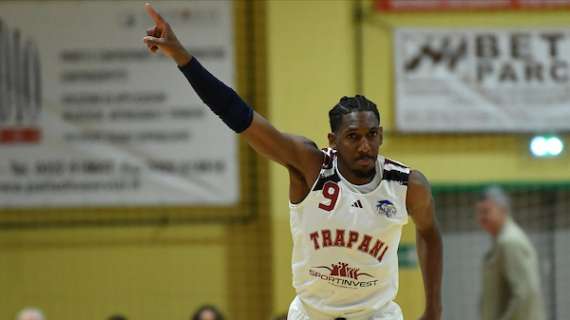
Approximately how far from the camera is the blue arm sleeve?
4152 millimetres

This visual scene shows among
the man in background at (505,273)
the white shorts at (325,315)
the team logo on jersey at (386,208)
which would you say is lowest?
the man in background at (505,273)

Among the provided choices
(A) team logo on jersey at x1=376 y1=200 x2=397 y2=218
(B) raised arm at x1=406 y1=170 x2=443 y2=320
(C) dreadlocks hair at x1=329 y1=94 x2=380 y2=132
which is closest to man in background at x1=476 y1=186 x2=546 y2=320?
(B) raised arm at x1=406 y1=170 x2=443 y2=320

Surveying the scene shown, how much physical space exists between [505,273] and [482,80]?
7.90ft

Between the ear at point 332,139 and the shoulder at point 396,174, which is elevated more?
the ear at point 332,139

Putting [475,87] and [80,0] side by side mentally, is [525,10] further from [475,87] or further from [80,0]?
[80,0]

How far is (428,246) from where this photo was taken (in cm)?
463

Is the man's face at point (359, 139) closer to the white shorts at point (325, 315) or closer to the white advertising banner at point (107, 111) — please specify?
the white shorts at point (325, 315)

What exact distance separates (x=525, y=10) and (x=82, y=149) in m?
4.48

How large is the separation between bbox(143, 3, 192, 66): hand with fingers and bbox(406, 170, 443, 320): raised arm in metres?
1.15

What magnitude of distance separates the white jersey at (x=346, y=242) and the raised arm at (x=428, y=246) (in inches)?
3.5

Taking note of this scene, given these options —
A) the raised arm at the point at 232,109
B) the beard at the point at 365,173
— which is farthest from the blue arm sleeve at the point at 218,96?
the beard at the point at 365,173

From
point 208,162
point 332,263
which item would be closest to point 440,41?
point 208,162

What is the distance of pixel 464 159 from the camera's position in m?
9.85

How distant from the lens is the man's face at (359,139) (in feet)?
14.1
